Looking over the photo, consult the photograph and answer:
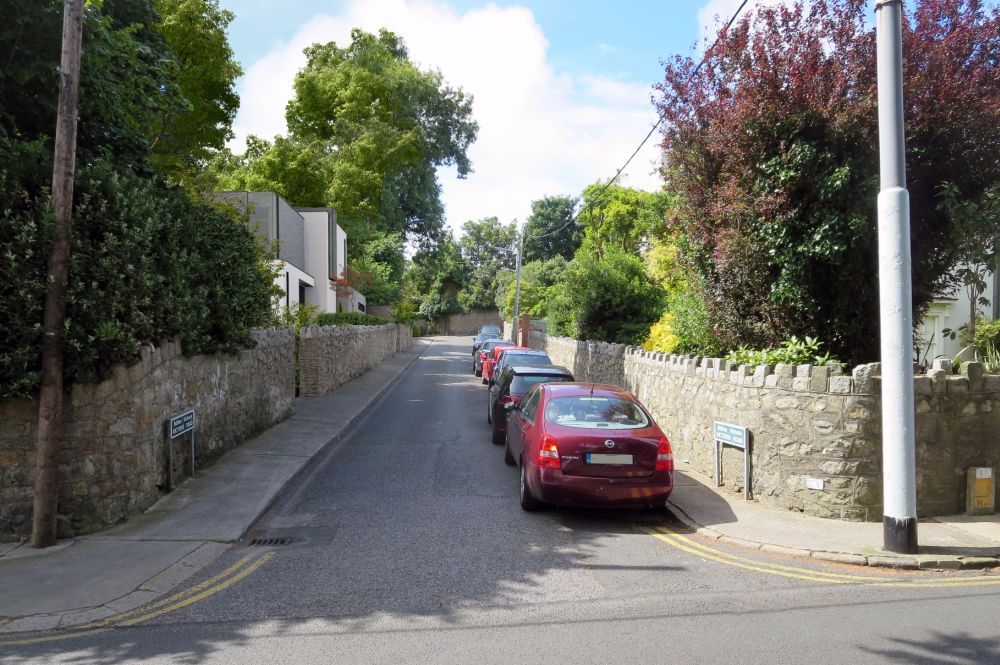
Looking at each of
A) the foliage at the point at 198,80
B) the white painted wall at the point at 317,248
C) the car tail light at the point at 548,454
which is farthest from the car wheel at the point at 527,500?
the white painted wall at the point at 317,248

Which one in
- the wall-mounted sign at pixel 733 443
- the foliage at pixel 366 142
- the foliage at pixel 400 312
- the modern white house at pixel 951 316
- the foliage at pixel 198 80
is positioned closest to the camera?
the wall-mounted sign at pixel 733 443

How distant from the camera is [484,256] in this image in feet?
276

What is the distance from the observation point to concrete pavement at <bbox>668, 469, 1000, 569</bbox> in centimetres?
651

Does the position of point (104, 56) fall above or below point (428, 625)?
above

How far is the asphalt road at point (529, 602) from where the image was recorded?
4.61 m

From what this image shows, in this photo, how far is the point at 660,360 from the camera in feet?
40.9

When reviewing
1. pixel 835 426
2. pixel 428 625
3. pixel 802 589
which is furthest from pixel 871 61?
pixel 428 625

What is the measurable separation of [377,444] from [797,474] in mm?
7731

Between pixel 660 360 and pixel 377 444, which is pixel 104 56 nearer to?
pixel 377 444

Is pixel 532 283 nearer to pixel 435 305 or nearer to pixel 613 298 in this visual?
pixel 435 305

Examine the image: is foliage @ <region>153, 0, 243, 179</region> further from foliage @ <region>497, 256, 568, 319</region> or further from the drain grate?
foliage @ <region>497, 256, 568, 319</region>

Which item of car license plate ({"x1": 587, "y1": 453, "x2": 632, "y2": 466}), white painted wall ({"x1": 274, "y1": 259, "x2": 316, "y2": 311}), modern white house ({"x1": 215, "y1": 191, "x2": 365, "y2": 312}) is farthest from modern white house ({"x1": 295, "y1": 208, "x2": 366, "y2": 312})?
car license plate ({"x1": 587, "y1": 453, "x2": 632, "y2": 466})

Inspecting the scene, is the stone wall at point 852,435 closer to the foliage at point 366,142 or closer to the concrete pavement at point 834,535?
the concrete pavement at point 834,535

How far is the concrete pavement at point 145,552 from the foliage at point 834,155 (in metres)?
7.45
